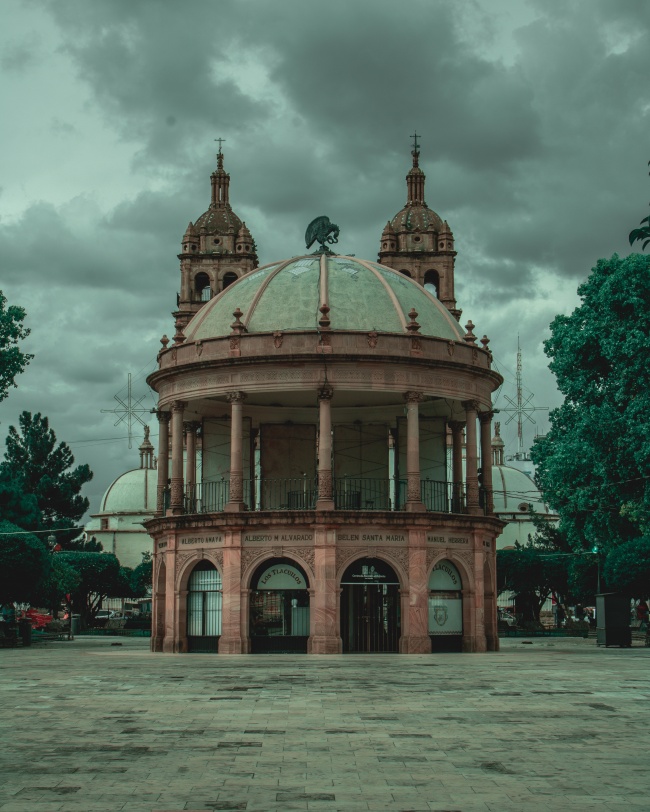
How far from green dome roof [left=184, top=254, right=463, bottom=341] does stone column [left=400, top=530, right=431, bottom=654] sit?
7802 millimetres

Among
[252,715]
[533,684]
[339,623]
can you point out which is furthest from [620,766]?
[339,623]

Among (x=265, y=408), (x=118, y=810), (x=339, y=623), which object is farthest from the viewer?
(x=265, y=408)

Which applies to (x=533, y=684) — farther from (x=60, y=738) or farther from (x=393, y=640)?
(x=393, y=640)

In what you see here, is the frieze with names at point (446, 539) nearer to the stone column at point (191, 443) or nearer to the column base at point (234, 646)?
the column base at point (234, 646)

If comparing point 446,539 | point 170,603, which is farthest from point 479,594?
point 170,603

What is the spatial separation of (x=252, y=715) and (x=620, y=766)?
7438 millimetres

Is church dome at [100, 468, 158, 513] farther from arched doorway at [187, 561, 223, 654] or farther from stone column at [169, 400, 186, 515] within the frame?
arched doorway at [187, 561, 223, 654]

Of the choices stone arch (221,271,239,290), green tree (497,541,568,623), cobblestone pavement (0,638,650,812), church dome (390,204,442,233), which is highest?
church dome (390,204,442,233)

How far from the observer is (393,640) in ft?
143

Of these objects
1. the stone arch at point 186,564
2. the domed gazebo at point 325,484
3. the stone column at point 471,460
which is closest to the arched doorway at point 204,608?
the domed gazebo at point 325,484

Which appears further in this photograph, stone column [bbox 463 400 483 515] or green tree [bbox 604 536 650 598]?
green tree [bbox 604 536 650 598]

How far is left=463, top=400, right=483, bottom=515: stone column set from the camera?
45938 mm

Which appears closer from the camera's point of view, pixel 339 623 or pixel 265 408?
pixel 339 623

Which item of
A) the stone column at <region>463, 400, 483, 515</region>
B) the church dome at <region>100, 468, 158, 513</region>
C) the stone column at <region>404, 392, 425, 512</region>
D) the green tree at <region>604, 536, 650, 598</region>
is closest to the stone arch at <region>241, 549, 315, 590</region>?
the stone column at <region>404, 392, 425, 512</region>
